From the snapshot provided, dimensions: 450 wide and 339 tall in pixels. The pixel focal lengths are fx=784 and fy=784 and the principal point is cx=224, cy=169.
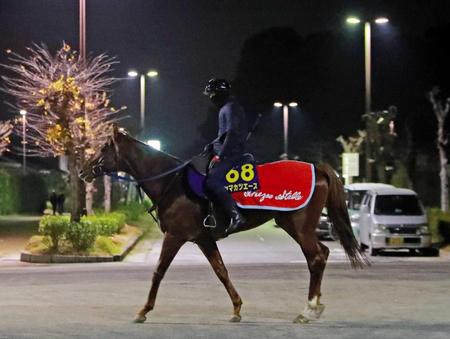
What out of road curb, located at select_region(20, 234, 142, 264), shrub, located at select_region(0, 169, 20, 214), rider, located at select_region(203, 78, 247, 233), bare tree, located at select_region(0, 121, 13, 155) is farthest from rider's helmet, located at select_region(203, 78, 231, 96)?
shrub, located at select_region(0, 169, 20, 214)

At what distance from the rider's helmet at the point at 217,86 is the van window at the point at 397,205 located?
563 inches

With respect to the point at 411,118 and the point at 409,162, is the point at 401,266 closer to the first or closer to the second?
the point at 409,162

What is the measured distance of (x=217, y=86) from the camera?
9984 mm

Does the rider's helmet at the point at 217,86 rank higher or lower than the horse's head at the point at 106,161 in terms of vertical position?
higher

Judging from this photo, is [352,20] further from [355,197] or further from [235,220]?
[235,220]

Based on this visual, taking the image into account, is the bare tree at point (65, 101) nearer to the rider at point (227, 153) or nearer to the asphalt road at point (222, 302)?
the asphalt road at point (222, 302)

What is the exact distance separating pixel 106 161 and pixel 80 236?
36.2 ft

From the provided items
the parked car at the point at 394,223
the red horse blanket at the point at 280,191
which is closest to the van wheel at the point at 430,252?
the parked car at the point at 394,223

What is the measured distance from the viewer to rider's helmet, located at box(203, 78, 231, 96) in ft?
32.7

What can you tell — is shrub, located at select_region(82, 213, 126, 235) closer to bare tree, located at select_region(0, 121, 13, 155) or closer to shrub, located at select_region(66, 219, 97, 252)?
shrub, located at select_region(66, 219, 97, 252)

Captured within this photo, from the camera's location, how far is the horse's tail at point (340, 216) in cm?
1023

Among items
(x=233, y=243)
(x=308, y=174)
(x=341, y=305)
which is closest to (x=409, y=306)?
(x=341, y=305)

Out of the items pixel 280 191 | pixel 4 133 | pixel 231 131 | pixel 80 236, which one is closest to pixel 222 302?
pixel 280 191

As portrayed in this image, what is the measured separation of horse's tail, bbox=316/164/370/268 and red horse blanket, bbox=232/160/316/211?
1.37ft
